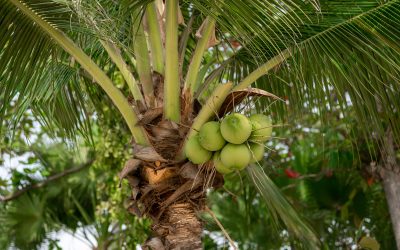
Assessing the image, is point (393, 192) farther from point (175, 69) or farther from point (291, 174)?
point (175, 69)

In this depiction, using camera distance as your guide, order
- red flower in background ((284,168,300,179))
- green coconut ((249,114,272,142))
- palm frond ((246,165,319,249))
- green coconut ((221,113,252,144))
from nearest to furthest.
A: green coconut ((221,113,252,144))
green coconut ((249,114,272,142))
palm frond ((246,165,319,249))
red flower in background ((284,168,300,179))

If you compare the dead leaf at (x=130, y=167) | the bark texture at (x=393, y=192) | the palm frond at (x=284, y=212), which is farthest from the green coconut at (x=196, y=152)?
the bark texture at (x=393, y=192)

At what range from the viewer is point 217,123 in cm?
354

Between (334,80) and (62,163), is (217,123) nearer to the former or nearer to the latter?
(334,80)

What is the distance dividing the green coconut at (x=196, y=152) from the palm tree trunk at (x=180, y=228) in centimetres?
38

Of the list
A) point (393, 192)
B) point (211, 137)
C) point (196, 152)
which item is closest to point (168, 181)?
point (196, 152)

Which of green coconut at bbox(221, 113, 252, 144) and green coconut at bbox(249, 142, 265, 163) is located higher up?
green coconut at bbox(221, 113, 252, 144)

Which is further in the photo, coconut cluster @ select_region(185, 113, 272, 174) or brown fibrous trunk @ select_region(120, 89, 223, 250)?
brown fibrous trunk @ select_region(120, 89, 223, 250)

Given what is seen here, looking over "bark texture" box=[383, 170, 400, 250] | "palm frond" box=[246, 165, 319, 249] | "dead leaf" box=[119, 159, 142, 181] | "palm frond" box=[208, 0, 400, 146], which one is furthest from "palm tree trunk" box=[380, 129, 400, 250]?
"dead leaf" box=[119, 159, 142, 181]

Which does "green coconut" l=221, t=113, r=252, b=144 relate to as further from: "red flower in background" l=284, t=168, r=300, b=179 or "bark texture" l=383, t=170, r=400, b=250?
"red flower in background" l=284, t=168, r=300, b=179

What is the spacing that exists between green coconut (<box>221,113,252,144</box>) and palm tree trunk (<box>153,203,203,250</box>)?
0.61 metres

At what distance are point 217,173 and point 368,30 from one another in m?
1.10

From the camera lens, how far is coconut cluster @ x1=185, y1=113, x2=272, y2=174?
11.2 feet

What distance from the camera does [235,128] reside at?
3389mm
